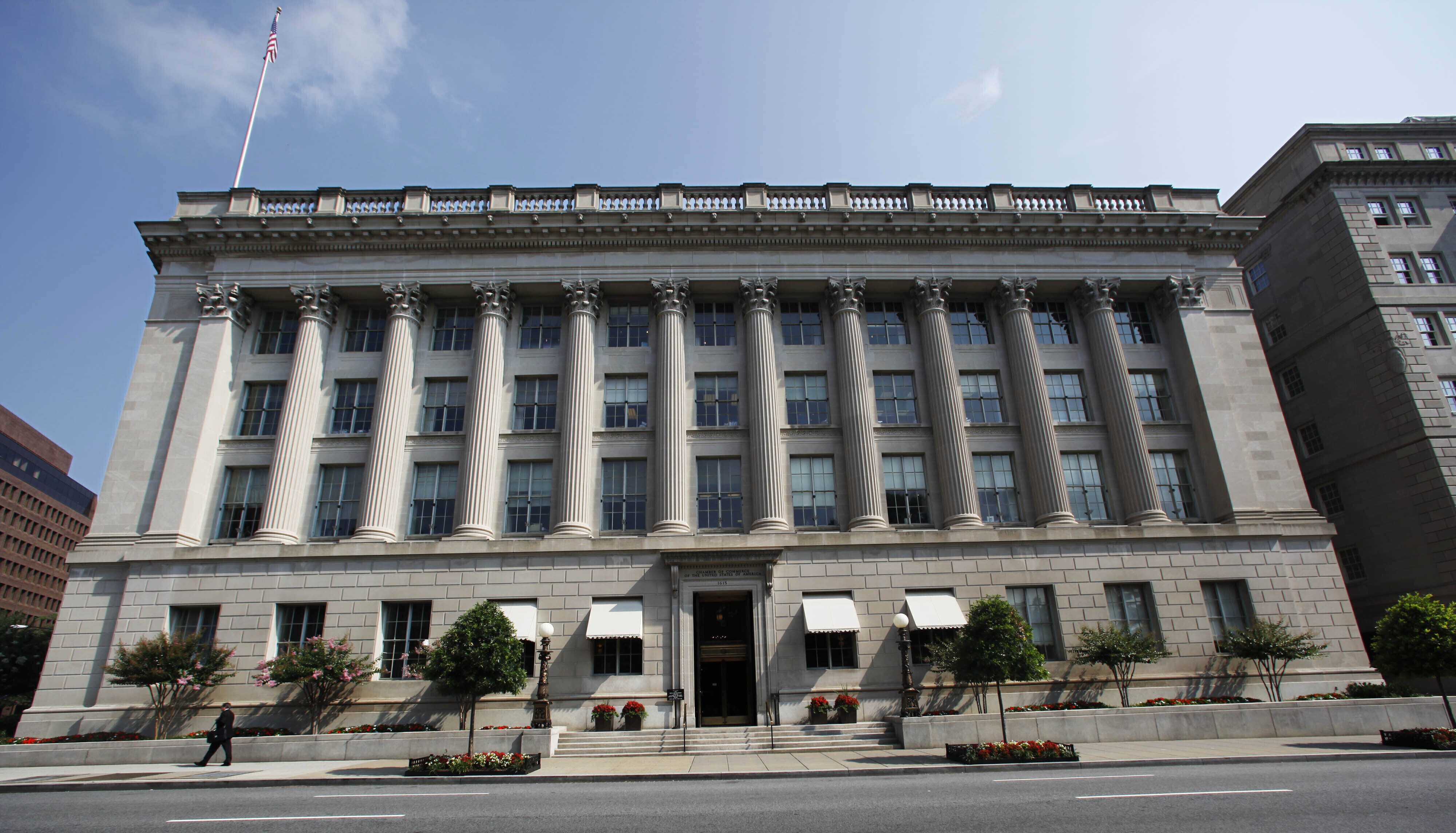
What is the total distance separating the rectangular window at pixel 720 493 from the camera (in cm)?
2980

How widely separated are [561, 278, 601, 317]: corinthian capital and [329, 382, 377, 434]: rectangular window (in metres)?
9.37

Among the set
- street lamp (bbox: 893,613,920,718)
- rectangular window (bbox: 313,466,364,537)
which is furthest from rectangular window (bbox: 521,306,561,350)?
street lamp (bbox: 893,613,920,718)

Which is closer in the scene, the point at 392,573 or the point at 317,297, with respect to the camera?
the point at 392,573

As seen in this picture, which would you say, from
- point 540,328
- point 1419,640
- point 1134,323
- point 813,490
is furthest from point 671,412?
point 1419,640

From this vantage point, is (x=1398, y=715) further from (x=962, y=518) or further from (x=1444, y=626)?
(x=962, y=518)

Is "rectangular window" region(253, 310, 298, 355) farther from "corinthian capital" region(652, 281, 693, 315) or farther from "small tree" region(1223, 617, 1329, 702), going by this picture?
"small tree" region(1223, 617, 1329, 702)

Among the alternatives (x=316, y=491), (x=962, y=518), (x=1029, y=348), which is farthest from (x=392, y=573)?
(x=1029, y=348)

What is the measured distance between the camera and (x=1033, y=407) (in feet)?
103

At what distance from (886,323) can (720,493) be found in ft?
38.1

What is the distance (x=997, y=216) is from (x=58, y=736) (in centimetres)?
4198

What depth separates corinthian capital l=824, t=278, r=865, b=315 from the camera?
1289 inches

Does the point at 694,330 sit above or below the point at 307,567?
above

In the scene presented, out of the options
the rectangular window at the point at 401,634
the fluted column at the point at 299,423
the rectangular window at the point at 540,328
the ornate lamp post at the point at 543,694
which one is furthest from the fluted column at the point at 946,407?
the fluted column at the point at 299,423

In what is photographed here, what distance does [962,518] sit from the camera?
29.1m
